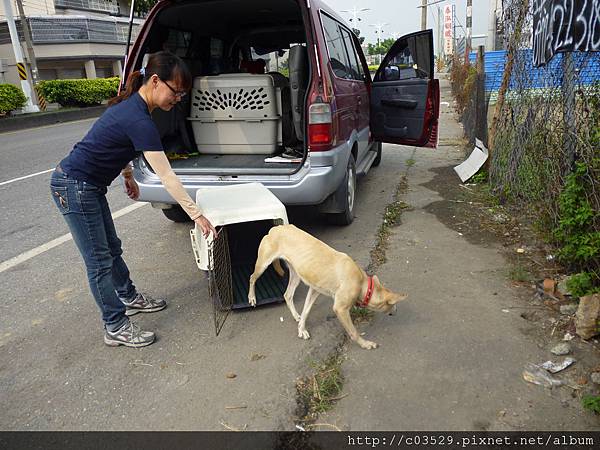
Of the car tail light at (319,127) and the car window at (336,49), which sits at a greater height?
the car window at (336,49)

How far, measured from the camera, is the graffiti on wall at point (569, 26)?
9.04 feet

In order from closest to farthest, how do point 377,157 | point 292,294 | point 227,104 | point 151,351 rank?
point 151,351 → point 292,294 → point 227,104 → point 377,157

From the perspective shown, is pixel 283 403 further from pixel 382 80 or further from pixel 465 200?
pixel 382 80

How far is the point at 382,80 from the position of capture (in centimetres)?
576

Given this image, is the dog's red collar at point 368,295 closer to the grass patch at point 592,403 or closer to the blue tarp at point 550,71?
the grass patch at point 592,403

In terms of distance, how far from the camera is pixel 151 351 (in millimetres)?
2717

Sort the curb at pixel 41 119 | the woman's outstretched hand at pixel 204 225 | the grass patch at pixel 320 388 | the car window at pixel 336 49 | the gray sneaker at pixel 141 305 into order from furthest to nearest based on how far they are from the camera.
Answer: the curb at pixel 41 119 → the car window at pixel 336 49 → the gray sneaker at pixel 141 305 → the woman's outstretched hand at pixel 204 225 → the grass patch at pixel 320 388

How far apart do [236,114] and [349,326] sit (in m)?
2.76

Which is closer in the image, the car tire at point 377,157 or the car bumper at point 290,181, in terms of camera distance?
the car bumper at point 290,181

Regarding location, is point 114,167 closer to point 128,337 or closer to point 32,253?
point 128,337

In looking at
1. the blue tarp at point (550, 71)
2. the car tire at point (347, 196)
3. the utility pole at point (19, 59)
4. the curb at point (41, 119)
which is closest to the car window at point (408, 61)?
the blue tarp at point (550, 71)

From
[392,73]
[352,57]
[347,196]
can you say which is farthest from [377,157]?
[347,196]

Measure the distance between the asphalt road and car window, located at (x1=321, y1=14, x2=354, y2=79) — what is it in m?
1.56

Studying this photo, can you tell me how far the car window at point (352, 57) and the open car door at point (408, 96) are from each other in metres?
0.27
